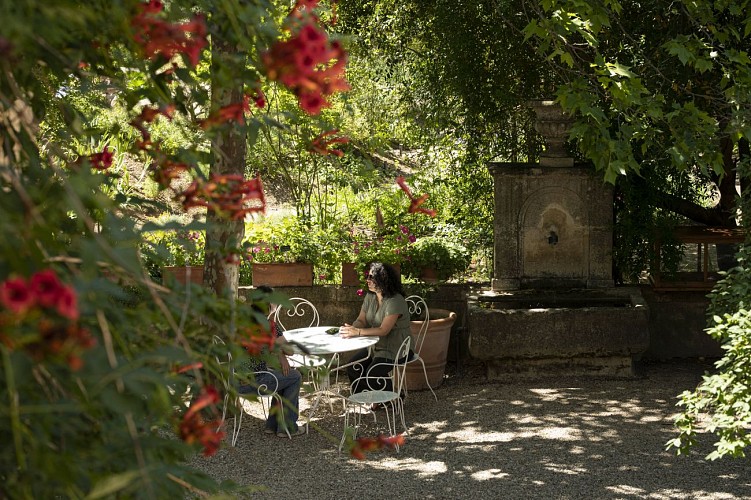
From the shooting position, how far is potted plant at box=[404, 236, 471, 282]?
906 cm

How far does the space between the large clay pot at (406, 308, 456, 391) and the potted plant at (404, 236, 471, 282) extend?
0.80 metres

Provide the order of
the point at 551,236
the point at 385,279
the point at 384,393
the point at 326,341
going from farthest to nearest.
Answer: the point at 551,236
the point at 385,279
the point at 326,341
the point at 384,393

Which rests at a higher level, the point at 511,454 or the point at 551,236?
the point at 551,236

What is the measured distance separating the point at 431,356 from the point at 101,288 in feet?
23.1

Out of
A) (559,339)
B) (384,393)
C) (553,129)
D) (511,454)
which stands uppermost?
(553,129)

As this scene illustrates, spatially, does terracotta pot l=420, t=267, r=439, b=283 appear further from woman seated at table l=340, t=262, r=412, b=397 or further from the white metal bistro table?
the white metal bistro table

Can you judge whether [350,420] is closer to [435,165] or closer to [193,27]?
[435,165]

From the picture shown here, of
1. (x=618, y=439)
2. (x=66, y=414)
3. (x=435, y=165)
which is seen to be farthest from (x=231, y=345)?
(x=435, y=165)

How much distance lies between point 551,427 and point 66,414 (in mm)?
5863

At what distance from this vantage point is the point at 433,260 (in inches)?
358

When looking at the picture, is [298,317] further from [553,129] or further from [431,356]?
[553,129]

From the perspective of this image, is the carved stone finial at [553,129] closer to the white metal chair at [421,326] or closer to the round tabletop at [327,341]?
the white metal chair at [421,326]

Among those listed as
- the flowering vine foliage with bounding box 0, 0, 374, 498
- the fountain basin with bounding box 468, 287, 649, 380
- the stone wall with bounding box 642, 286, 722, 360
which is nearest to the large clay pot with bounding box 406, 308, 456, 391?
the fountain basin with bounding box 468, 287, 649, 380

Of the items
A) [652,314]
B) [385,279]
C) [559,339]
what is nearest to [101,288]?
[385,279]
